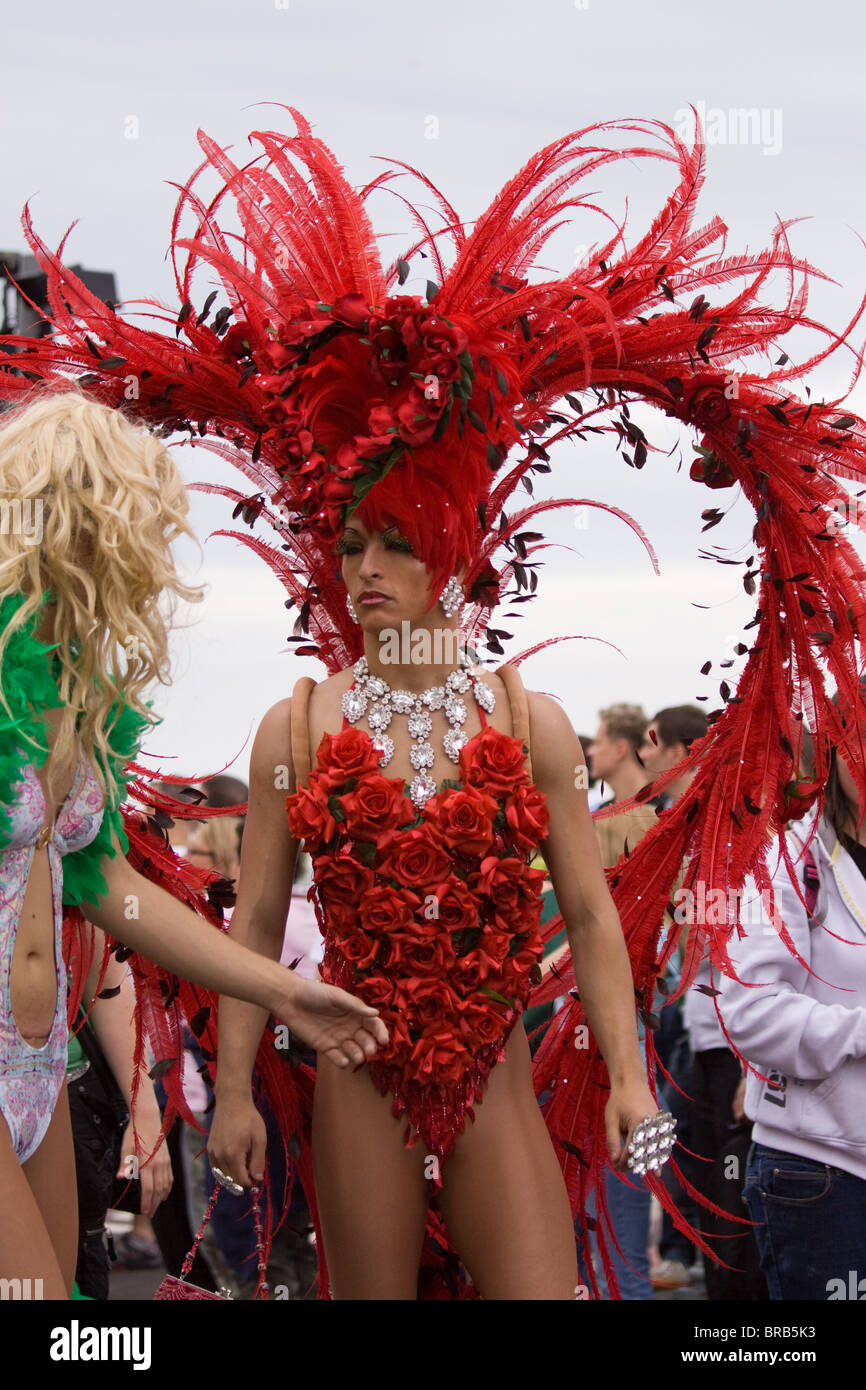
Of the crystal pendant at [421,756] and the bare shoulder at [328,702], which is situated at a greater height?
the bare shoulder at [328,702]

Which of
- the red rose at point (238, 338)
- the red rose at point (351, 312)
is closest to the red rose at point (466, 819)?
the red rose at point (351, 312)

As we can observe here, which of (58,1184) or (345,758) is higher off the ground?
(345,758)

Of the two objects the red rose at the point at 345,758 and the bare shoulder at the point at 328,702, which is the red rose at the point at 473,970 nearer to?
the red rose at the point at 345,758

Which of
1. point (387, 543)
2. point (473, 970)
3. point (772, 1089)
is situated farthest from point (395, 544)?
point (772, 1089)

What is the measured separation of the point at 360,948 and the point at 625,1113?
57cm

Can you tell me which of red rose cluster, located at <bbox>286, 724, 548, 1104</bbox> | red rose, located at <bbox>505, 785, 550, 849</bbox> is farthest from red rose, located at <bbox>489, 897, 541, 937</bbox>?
red rose, located at <bbox>505, 785, 550, 849</bbox>

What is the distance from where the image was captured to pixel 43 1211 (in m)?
2.39

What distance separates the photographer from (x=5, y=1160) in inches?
85.0

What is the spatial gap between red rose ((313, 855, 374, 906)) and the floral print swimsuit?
443mm

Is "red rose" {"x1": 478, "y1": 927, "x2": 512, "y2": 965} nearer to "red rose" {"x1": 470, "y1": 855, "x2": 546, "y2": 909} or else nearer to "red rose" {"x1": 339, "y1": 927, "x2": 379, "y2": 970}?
"red rose" {"x1": 470, "y1": 855, "x2": 546, "y2": 909}

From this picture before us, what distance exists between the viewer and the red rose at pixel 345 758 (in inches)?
106

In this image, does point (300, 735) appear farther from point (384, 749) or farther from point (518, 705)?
point (518, 705)

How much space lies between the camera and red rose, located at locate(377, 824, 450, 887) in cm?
264
